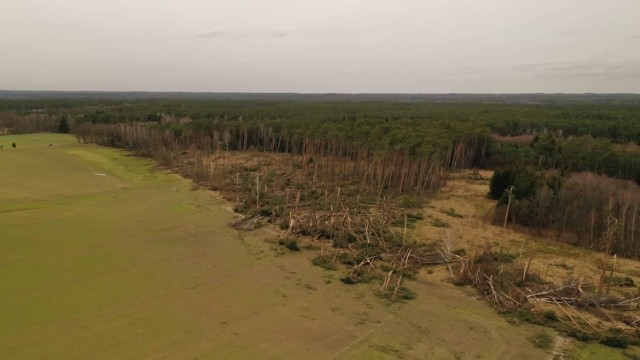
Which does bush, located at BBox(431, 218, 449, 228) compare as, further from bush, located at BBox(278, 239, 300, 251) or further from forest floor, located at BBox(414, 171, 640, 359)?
bush, located at BBox(278, 239, 300, 251)

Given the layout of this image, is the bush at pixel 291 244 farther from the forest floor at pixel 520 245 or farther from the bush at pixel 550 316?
the bush at pixel 550 316

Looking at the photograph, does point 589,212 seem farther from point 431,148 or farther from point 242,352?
point 242,352

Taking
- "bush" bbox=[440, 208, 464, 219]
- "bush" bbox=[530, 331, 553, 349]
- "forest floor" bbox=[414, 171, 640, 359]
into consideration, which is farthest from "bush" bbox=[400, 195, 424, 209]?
"bush" bbox=[530, 331, 553, 349]

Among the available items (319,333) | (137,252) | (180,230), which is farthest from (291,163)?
(319,333)

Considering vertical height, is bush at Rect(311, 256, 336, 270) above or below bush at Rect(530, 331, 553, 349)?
above

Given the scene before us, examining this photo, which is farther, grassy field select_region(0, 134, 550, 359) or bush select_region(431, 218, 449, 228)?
bush select_region(431, 218, 449, 228)
